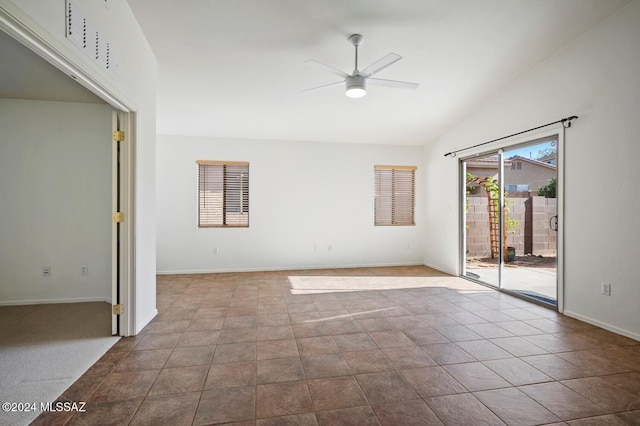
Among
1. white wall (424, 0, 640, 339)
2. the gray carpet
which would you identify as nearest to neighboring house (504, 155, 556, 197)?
white wall (424, 0, 640, 339)

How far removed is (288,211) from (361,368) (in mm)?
4035

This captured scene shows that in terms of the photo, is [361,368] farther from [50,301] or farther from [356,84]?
[50,301]

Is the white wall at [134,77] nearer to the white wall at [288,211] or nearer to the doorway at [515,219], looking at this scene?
the white wall at [288,211]

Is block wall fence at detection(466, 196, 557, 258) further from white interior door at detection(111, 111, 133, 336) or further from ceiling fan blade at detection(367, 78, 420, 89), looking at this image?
white interior door at detection(111, 111, 133, 336)

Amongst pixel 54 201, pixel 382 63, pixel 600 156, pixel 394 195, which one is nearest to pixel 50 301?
pixel 54 201

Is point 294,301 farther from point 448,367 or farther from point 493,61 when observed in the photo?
point 493,61

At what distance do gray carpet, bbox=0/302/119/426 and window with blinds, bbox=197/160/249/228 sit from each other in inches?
94.5

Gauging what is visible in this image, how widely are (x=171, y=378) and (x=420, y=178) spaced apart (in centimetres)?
588

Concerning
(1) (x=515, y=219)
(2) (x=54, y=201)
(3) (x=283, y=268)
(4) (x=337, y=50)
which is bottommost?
(3) (x=283, y=268)

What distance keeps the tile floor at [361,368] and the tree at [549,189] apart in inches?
56.4

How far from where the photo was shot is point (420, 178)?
6680 mm

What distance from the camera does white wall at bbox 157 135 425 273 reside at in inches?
224

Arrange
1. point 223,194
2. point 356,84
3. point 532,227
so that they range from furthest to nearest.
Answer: point 223,194 < point 532,227 < point 356,84

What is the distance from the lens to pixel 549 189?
386cm
